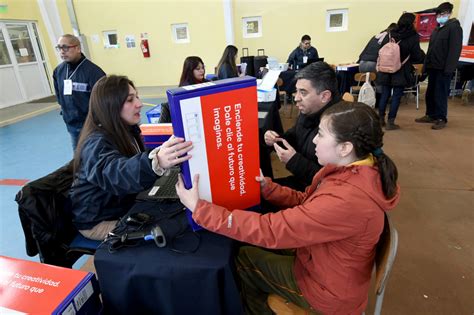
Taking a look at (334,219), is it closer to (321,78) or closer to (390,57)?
(321,78)

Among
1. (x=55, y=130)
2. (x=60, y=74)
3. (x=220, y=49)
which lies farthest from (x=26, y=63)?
(x=60, y=74)

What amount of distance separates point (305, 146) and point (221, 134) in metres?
0.90

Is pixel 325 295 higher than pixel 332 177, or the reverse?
pixel 332 177

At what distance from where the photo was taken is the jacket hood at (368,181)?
33.3 inches

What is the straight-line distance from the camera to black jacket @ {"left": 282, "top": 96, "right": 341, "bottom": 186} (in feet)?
4.75

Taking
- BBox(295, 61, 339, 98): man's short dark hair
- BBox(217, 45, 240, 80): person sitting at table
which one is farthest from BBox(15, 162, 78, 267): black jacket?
BBox(217, 45, 240, 80): person sitting at table

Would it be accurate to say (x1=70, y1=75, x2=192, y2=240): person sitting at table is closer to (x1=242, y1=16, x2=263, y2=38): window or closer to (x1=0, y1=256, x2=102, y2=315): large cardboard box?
(x1=0, y1=256, x2=102, y2=315): large cardboard box

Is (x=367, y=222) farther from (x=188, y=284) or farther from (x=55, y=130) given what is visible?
(x=55, y=130)

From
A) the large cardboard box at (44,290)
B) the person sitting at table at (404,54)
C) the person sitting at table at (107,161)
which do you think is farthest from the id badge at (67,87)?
the person sitting at table at (404,54)

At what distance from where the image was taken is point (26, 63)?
744 centimetres

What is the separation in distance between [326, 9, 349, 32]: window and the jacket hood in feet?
24.4

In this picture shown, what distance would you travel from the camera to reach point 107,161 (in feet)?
3.54

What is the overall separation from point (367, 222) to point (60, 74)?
285cm

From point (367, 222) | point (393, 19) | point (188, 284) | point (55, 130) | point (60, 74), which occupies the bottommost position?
point (55, 130)
